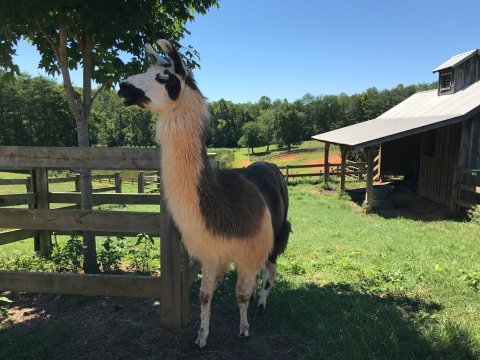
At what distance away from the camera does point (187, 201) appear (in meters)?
2.87

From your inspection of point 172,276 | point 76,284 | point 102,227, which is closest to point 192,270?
point 172,276

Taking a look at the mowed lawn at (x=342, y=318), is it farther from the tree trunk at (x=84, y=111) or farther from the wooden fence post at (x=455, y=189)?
the wooden fence post at (x=455, y=189)

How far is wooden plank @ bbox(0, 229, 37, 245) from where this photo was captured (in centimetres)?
535

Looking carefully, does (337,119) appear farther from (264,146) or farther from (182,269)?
(182,269)

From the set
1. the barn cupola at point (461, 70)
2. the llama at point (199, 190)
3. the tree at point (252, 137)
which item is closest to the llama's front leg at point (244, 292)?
the llama at point (199, 190)

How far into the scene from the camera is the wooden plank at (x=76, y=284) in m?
3.55

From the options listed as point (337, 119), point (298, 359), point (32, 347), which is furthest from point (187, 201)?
point (337, 119)

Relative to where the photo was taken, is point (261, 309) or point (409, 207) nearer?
point (261, 309)

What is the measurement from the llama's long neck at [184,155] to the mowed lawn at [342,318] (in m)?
1.36

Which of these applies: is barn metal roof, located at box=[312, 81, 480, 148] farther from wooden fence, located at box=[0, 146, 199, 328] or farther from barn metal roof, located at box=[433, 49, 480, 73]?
wooden fence, located at box=[0, 146, 199, 328]

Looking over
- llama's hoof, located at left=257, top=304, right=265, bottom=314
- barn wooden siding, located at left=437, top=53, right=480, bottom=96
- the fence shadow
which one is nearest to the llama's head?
llama's hoof, located at left=257, top=304, right=265, bottom=314

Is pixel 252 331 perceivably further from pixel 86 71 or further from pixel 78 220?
pixel 86 71

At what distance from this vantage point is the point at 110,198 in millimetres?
6492

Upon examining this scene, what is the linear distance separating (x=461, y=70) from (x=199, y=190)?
56.8ft
